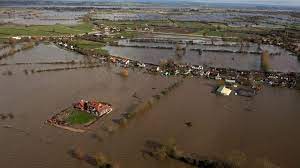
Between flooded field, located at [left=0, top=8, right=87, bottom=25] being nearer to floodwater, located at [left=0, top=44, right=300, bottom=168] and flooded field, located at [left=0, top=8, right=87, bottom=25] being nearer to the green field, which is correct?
the green field

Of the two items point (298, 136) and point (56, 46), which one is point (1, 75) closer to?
point (56, 46)

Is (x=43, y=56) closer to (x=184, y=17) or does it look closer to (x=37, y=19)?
(x=37, y=19)

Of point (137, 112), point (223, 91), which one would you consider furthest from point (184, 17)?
point (137, 112)

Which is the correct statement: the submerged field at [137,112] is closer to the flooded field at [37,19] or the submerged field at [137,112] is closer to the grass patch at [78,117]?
the grass patch at [78,117]

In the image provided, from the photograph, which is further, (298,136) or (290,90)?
(290,90)

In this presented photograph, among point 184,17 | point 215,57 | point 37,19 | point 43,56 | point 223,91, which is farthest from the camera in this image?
point 184,17

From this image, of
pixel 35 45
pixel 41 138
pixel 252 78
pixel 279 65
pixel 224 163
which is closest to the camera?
pixel 224 163

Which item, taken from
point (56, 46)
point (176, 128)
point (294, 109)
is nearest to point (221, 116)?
point (176, 128)
